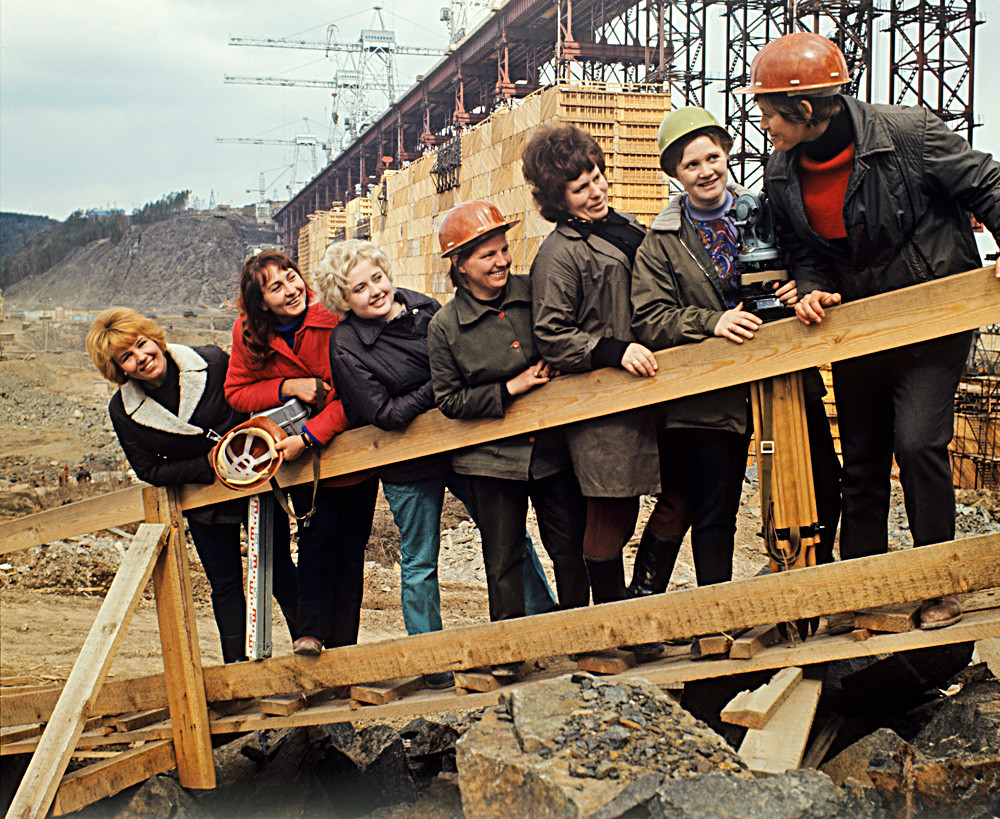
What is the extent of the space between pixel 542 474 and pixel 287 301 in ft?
4.42

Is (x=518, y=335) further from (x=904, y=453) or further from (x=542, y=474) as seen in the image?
(x=904, y=453)

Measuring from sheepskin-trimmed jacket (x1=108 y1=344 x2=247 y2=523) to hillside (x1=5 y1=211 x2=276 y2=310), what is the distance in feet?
285

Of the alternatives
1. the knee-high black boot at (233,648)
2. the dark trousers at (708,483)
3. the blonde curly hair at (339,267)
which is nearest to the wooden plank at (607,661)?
the dark trousers at (708,483)

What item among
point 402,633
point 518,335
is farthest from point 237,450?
point 402,633

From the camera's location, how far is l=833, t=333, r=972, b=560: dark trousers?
288cm

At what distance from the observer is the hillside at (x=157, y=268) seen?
93.9 meters

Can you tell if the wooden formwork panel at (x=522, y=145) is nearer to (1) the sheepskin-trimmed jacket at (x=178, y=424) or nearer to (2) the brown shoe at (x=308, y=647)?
(1) the sheepskin-trimmed jacket at (x=178, y=424)

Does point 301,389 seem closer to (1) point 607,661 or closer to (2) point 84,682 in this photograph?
(2) point 84,682

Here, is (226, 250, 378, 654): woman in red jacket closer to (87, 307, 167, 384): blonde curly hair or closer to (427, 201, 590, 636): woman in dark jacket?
(87, 307, 167, 384): blonde curly hair

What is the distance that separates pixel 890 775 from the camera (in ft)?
8.63

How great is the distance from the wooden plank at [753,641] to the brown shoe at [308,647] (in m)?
1.80

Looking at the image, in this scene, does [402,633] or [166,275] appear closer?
[402,633]

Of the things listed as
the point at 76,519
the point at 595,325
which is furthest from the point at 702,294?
the point at 76,519

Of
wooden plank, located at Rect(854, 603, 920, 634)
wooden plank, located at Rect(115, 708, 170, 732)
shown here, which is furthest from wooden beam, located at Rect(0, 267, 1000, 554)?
wooden plank, located at Rect(115, 708, 170, 732)
